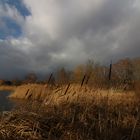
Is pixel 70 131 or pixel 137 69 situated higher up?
pixel 137 69

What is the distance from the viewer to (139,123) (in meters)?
7.65

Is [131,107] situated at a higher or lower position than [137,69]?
lower

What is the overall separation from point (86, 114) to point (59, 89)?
2099 mm

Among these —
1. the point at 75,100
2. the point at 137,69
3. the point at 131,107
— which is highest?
the point at 137,69

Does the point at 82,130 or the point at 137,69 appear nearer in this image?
the point at 82,130

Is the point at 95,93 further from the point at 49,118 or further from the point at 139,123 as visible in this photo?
the point at 49,118

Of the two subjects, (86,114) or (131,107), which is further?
(131,107)

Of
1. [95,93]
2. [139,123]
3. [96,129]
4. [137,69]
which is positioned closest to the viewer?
[96,129]

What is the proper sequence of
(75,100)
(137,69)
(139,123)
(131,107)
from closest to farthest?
(139,123)
(75,100)
(131,107)
(137,69)

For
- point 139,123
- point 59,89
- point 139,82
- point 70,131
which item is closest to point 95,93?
point 59,89

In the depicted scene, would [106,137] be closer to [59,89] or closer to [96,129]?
[96,129]

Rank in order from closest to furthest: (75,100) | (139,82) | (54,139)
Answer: (54,139), (75,100), (139,82)

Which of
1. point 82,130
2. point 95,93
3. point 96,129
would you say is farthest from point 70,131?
point 95,93

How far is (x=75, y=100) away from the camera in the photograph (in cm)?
820
